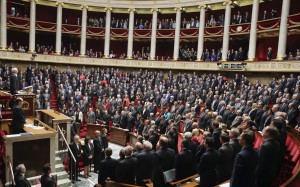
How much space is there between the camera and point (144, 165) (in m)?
5.30

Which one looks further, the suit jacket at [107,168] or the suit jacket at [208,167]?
Result: the suit jacket at [107,168]

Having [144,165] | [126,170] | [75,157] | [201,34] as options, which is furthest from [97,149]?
[201,34]

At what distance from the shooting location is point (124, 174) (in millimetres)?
5035

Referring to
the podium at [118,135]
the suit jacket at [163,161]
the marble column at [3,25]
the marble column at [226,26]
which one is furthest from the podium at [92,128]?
the marble column at [3,25]

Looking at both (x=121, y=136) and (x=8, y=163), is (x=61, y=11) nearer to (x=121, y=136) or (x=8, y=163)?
(x=121, y=136)

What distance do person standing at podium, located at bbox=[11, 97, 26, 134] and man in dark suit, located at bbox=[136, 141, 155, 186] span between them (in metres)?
3.55

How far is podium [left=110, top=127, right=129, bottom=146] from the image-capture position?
12875 millimetres

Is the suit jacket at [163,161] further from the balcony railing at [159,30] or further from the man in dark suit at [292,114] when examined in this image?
the balcony railing at [159,30]

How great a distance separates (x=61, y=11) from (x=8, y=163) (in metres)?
19.7

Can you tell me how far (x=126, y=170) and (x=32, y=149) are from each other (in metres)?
3.26

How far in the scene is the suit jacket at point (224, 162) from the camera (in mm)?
4473

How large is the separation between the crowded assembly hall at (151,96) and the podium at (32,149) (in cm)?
3

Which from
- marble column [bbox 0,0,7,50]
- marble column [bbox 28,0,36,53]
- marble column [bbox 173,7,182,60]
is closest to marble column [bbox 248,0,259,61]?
marble column [bbox 173,7,182,60]

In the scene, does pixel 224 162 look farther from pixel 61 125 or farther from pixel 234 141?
pixel 61 125
